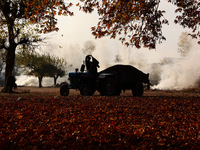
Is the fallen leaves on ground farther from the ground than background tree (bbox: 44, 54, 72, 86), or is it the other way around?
background tree (bbox: 44, 54, 72, 86)

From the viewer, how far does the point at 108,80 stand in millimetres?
15594

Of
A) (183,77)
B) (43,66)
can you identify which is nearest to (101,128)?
(183,77)

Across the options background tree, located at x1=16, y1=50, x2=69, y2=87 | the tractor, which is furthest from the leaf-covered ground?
background tree, located at x1=16, y1=50, x2=69, y2=87

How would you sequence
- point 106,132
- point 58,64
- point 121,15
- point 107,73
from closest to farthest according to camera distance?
1. point 106,132
2. point 121,15
3. point 107,73
4. point 58,64

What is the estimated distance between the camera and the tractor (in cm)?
1556

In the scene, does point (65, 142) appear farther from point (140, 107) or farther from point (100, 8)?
point (100, 8)

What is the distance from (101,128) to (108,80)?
866 cm

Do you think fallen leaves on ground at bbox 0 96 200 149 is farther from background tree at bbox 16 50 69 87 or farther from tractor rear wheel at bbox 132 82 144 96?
background tree at bbox 16 50 69 87

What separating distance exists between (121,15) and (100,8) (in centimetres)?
141

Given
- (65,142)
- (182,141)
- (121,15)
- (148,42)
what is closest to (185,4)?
(148,42)

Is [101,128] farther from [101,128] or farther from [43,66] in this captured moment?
[43,66]

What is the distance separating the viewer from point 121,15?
548 inches

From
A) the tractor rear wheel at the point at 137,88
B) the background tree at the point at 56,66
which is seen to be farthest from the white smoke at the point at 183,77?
the background tree at the point at 56,66

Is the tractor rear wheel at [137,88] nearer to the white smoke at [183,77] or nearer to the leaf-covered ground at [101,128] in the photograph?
the leaf-covered ground at [101,128]
